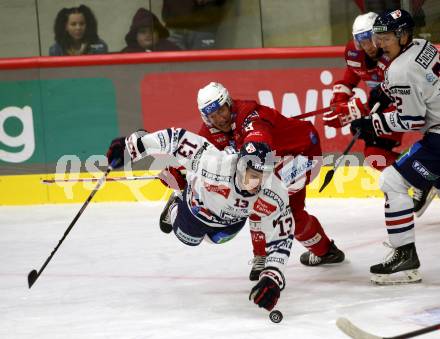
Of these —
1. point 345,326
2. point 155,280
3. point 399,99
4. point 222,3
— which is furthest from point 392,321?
point 222,3

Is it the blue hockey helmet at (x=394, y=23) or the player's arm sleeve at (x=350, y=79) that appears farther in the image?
the player's arm sleeve at (x=350, y=79)

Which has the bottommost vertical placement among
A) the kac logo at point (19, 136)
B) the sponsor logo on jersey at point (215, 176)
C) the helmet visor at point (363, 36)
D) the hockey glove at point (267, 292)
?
the hockey glove at point (267, 292)

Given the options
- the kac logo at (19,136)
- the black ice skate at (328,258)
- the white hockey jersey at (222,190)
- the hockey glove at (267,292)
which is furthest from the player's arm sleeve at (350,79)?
the kac logo at (19,136)

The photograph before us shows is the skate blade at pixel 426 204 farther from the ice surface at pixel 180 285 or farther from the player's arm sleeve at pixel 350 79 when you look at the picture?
the player's arm sleeve at pixel 350 79

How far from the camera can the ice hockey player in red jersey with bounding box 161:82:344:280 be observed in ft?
15.4

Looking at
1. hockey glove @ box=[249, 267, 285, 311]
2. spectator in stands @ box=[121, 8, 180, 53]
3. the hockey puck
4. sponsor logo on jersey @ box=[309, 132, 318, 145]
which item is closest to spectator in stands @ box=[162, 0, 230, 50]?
spectator in stands @ box=[121, 8, 180, 53]

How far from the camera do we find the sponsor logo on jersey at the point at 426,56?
474 centimetres

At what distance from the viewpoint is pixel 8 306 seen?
4.84 meters

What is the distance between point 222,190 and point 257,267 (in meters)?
0.81

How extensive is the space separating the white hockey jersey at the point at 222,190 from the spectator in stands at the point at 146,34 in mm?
3029

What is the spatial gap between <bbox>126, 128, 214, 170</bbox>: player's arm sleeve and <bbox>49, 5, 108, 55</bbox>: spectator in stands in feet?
10.5

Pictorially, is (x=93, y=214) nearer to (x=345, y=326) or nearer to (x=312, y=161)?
(x=312, y=161)

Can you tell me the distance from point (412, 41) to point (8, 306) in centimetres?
231

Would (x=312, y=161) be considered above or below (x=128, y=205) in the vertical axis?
above
